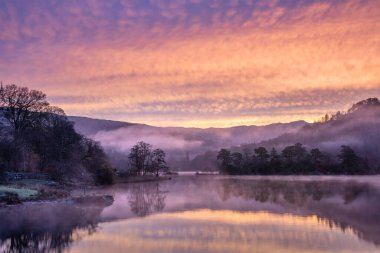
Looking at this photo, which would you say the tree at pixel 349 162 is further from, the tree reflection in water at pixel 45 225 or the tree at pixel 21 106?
the tree reflection in water at pixel 45 225

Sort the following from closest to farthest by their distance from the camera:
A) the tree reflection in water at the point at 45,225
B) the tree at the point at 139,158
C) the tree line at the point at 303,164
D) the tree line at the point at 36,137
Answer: the tree reflection in water at the point at 45,225 < the tree line at the point at 36,137 < the tree at the point at 139,158 < the tree line at the point at 303,164

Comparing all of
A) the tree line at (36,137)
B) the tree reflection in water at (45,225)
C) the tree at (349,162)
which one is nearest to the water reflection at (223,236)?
the tree reflection in water at (45,225)

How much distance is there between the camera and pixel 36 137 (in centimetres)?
6469

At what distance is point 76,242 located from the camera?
67.9 feet

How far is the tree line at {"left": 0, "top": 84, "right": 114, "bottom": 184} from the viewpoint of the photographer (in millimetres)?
58562

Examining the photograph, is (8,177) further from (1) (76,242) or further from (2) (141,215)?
(1) (76,242)

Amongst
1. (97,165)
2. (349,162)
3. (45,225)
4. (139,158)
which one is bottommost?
(45,225)

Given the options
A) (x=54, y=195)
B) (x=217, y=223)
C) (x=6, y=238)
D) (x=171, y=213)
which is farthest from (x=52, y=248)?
(x=54, y=195)

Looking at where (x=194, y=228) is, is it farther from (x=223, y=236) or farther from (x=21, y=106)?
(x=21, y=106)

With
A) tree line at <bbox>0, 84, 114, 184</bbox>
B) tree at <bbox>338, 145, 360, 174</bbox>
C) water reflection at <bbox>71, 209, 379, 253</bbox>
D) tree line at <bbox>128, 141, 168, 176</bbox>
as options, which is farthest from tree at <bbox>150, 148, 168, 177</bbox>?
water reflection at <bbox>71, 209, 379, 253</bbox>

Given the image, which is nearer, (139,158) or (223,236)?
(223,236)

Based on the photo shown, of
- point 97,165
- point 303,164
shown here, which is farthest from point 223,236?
point 303,164

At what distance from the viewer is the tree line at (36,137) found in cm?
5856

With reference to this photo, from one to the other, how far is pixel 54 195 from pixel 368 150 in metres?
152
